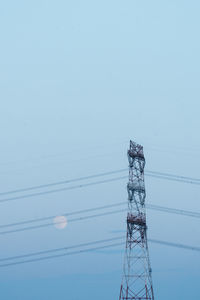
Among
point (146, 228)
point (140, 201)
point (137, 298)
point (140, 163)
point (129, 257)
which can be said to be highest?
point (140, 163)

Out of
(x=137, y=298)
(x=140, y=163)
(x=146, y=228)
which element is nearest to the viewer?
(x=137, y=298)

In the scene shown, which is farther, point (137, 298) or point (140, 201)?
point (140, 201)

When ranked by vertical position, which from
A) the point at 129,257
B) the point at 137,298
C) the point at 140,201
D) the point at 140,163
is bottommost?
A: the point at 137,298

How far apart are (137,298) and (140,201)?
13.4 m

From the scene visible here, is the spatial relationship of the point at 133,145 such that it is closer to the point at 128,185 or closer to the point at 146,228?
the point at 128,185

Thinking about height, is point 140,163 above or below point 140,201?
above

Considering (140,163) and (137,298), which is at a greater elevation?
(140,163)

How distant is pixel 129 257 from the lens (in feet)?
165

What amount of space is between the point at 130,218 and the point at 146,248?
191 inches

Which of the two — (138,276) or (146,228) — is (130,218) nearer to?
(146,228)

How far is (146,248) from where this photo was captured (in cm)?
5056

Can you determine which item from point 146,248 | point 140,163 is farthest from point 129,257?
point 140,163

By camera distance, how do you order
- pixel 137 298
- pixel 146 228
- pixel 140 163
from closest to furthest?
pixel 137 298 → pixel 146 228 → pixel 140 163

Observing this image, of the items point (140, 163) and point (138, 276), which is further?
point (140, 163)
